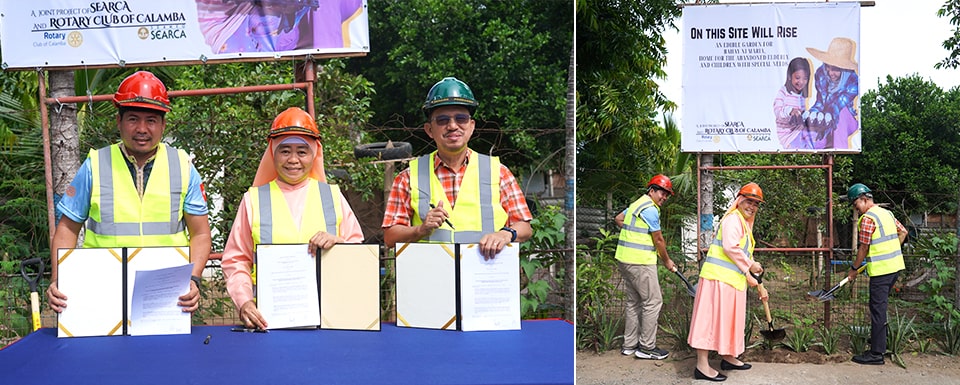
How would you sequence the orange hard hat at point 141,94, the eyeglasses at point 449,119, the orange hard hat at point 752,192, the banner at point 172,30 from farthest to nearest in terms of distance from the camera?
the orange hard hat at point 752,192 → the banner at point 172,30 → the eyeglasses at point 449,119 → the orange hard hat at point 141,94

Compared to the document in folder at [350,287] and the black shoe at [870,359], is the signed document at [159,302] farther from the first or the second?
the black shoe at [870,359]

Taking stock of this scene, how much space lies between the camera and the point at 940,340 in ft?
17.4

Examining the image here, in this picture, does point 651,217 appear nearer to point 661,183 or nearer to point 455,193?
point 661,183

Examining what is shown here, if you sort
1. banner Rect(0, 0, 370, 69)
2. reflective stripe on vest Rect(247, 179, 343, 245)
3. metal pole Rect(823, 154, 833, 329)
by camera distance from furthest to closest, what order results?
metal pole Rect(823, 154, 833, 329)
banner Rect(0, 0, 370, 69)
reflective stripe on vest Rect(247, 179, 343, 245)

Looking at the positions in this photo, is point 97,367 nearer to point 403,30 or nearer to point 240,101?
point 240,101

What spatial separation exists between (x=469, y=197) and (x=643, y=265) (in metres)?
2.56

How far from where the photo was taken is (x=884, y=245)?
4.89 metres

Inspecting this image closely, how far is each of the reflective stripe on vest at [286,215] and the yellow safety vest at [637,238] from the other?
278cm

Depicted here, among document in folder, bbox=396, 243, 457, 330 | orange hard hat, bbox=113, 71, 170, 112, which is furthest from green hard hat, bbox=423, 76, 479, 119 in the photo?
orange hard hat, bbox=113, 71, 170, 112

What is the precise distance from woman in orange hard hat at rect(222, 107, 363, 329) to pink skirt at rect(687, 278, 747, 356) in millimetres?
2668

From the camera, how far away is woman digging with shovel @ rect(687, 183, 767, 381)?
4387mm

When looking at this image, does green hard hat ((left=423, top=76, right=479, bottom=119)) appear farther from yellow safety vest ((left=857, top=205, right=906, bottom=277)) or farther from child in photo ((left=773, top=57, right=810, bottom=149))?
yellow safety vest ((left=857, top=205, right=906, bottom=277))

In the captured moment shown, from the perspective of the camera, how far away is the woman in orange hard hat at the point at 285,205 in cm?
260

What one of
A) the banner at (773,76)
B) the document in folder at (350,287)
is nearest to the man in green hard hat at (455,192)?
the document in folder at (350,287)
